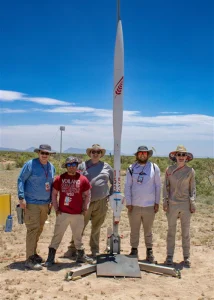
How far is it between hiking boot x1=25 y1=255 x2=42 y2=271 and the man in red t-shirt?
0.20m

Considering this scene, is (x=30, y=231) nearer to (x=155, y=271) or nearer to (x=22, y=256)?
(x=22, y=256)

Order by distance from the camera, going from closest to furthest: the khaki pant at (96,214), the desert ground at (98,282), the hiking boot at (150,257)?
the desert ground at (98,282) → the hiking boot at (150,257) → the khaki pant at (96,214)

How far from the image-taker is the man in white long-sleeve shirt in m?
6.20

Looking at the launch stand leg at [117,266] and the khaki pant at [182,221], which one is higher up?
the khaki pant at [182,221]

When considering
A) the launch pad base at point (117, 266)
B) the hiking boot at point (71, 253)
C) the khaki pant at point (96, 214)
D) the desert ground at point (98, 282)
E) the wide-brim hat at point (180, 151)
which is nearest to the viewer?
the desert ground at point (98, 282)

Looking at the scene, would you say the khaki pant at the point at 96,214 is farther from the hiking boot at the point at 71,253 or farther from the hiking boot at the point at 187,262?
the hiking boot at the point at 187,262

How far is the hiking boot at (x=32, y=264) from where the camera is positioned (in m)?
5.85

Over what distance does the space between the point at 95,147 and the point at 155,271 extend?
234 centimetres

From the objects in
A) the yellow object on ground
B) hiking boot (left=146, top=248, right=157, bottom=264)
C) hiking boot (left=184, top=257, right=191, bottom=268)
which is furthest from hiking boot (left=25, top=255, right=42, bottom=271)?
hiking boot (left=184, top=257, right=191, bottom=268)

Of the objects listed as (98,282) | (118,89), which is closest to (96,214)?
(98,282)

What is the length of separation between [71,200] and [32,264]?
1.23m

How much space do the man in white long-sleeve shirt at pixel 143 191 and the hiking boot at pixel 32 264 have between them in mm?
1742

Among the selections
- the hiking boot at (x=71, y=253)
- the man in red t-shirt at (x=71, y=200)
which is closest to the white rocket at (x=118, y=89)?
the man in red t-shirt at (x=71, y=200)

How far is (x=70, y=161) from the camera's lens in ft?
19.4
